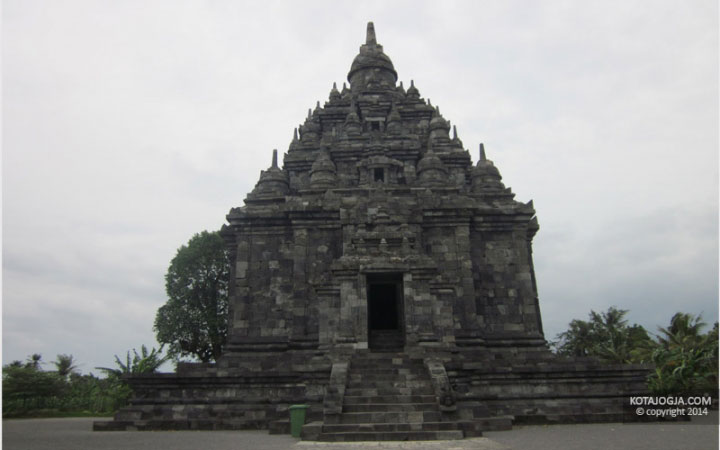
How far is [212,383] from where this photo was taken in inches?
642

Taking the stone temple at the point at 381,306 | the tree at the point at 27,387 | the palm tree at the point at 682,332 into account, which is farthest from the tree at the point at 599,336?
the tree at the point at 27,387

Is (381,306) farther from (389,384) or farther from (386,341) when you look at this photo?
(389,384)

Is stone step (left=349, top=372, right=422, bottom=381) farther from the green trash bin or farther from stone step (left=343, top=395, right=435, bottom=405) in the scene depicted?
the green trash bin

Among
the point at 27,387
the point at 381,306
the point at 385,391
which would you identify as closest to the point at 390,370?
the point at 385,391

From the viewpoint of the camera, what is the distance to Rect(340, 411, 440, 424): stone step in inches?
467

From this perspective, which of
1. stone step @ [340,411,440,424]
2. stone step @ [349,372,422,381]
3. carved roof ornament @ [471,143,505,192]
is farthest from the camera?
carved roof ornament @ [471,143,505,192]

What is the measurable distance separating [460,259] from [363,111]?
A: 38.1 feet

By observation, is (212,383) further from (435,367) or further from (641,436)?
(641,436)

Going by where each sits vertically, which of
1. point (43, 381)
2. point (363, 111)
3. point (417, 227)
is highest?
point (363, 111)

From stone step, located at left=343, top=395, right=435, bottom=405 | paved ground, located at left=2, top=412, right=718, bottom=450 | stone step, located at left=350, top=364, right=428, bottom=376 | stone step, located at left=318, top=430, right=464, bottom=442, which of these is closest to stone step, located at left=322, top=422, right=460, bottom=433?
stone step, located at left=318, top=430, right=464, bottom=442

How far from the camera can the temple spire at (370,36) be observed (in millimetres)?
33250

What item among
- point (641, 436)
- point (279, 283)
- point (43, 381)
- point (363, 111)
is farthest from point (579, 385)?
point (43, 381)

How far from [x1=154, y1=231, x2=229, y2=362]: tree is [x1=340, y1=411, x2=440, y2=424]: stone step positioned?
21.9m

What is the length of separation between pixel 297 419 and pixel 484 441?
14.5 ft
